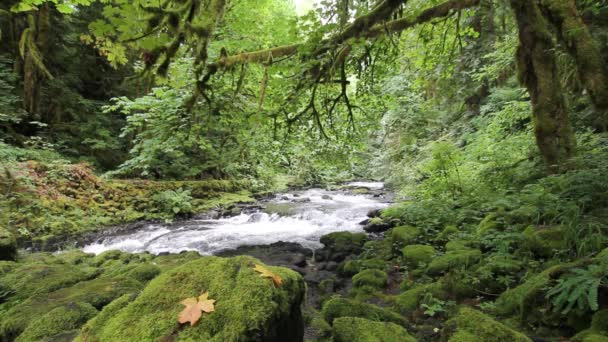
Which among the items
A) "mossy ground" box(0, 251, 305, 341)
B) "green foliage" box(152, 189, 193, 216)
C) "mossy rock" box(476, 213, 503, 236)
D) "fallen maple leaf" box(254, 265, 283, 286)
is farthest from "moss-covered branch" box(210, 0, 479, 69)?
"green foliage" box(152, 189, 193, 216)

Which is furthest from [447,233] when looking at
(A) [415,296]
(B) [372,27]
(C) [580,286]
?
(B) [372,27]

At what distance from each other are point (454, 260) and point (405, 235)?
5.68 feet

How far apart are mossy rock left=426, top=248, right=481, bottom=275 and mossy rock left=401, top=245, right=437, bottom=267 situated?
321mm

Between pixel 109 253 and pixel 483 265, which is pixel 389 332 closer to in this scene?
pixel 483 265

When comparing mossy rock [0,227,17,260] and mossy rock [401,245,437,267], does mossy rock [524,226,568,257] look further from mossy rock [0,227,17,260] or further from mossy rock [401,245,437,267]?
mossy rock [0,227,17,260]

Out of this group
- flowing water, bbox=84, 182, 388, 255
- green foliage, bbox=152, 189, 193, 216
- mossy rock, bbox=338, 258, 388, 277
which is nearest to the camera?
mossy rock, bbox=338, 258, 388, 277

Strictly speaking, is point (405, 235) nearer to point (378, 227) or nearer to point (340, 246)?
point (340, 246)

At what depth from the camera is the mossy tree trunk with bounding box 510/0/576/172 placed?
506cm

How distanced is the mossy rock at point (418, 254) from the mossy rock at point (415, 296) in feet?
2.95

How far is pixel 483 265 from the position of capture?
3750mm

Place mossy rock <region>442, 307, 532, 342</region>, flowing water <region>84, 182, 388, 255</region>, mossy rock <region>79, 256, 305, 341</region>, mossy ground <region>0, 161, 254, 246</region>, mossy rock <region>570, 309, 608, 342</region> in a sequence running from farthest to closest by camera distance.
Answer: flowing water <region>84, 182, 388, 255</region>, mossy ground <region>0, 161, 254, 246</region>, mossy rock <region>442, 307, 532, 342</region>, mossy rock <region>570, 309, 608, 342</region>, mossy rock <region>79, 256, 305, 341</region>

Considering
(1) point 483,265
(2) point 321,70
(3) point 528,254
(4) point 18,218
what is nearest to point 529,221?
(3) point 528,254

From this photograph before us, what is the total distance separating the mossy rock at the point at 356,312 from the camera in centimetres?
314

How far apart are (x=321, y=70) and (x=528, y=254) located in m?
3.63
